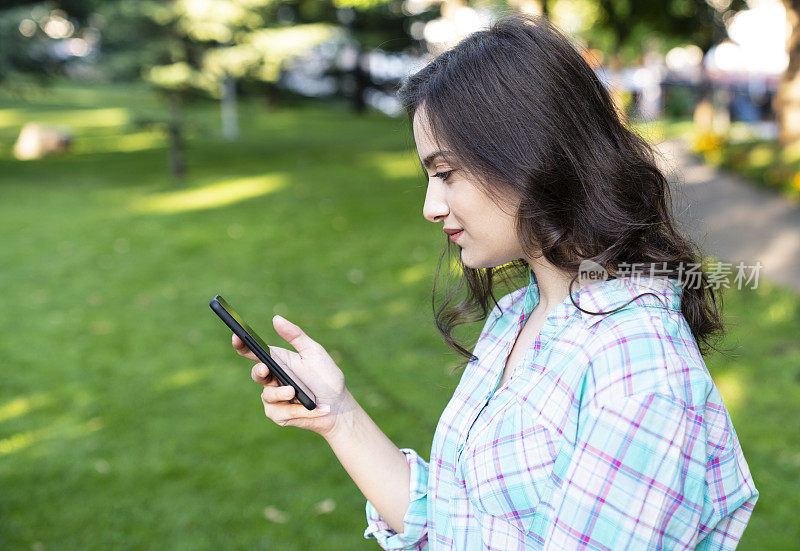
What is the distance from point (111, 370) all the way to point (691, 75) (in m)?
40.9

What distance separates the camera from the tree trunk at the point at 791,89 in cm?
1155

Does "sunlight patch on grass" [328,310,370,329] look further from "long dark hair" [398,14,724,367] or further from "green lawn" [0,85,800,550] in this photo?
"long dark hair" [398,14,724,367]

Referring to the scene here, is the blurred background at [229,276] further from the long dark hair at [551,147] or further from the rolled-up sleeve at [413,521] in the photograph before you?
the rolled-up sleeve at [413,521]

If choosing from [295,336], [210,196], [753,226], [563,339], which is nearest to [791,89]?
[753,226]

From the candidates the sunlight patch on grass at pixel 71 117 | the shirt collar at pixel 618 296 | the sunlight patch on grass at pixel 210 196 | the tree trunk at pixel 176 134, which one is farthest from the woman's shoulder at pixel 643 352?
the sunlight patch on grass at pixel 71 117

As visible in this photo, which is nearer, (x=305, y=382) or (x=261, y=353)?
(x=261, y=353)

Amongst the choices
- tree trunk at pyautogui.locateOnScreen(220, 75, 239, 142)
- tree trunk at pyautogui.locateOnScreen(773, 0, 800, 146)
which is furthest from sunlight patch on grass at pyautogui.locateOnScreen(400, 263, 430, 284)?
tree trunk at pyautogui.locateOnScreen(220, 75, 239, 142)

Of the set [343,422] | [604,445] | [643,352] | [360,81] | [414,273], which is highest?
[643,352]

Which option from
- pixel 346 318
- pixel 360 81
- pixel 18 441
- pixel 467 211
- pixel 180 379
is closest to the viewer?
pixel 467 211

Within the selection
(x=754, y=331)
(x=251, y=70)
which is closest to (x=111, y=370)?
(x=754, y=331)

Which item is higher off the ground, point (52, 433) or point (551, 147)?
point (551, 147)

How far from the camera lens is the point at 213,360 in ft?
18.8

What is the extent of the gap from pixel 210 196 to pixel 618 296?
33.9ft

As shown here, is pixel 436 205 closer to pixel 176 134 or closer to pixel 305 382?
pixel 305 382
